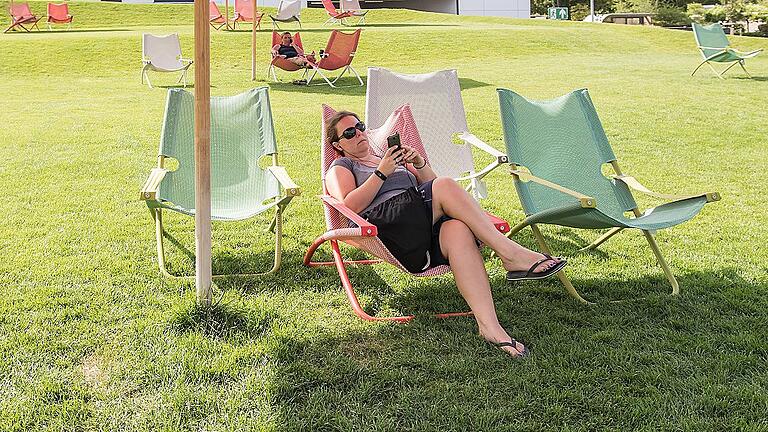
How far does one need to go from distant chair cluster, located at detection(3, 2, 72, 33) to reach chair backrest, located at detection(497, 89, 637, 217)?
18.6 metres

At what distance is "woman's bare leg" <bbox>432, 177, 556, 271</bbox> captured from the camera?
11.1ft

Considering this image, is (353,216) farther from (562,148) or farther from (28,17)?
(28,17)

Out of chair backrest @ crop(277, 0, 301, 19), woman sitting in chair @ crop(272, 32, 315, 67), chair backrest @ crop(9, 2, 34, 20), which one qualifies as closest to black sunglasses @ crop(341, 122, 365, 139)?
woman sitting in chair @ crop(272, 32, 315, 67)

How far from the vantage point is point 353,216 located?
351 centimetres

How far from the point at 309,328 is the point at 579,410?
1.22 m

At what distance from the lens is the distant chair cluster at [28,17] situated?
65.7 feet

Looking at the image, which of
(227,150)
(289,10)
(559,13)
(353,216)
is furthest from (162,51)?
(559,13)

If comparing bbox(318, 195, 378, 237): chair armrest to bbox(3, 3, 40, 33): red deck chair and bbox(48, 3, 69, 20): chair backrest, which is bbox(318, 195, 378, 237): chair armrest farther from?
bbox(48, 3, 69, 20): chair backrest

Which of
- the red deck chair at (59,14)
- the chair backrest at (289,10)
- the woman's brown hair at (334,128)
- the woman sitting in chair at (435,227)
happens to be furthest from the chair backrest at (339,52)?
the red deck chair at (59,14)

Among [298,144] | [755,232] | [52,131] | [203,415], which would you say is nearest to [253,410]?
[203,415]

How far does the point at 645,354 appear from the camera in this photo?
10.3 feet

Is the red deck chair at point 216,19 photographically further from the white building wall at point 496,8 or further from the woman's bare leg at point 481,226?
the white building wall at point 496,8

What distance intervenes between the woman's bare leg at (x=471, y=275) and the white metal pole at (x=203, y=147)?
1.04m

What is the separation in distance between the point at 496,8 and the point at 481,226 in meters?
37.1
